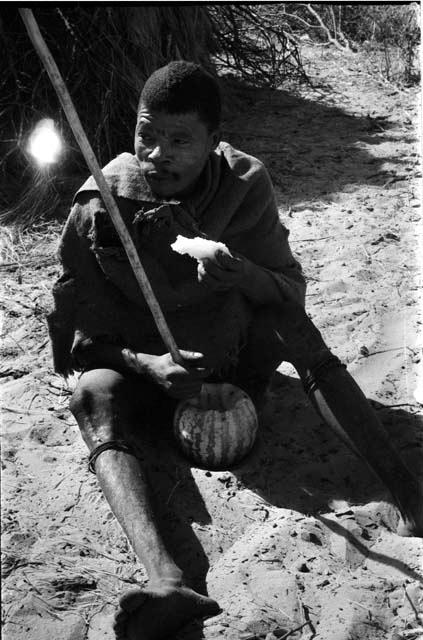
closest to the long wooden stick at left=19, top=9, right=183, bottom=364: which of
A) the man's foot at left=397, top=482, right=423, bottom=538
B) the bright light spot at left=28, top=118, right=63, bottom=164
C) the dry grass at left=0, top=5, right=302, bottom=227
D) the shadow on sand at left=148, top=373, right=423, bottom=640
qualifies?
the shadow on sand at left=148, top=373, right=423, bottom=640

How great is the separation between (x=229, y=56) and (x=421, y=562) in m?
5.13

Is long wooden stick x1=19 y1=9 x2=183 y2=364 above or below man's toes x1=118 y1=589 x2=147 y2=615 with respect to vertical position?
above

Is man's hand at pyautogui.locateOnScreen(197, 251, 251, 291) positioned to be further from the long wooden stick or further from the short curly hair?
the short curly hair

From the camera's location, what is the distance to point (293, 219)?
15.7ft

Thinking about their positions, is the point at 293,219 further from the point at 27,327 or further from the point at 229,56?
the point at 229,56

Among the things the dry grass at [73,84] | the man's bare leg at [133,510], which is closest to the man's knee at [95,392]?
the man's bare leg at [133,510]

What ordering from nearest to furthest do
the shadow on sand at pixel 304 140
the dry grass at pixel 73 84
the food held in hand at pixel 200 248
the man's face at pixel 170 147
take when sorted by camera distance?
the food held in hand at pixel 200 248 → the man's face at pixel 170 147 → the dry grass at pixel 73 84 → the shadow on sand at pixel 304 140

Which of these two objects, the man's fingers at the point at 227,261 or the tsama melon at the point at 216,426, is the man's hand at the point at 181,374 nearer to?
the tsama melon at the point at 216,426

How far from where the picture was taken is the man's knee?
2861 mm

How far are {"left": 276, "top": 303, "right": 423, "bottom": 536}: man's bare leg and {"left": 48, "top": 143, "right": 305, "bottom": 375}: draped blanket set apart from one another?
0.16 metres

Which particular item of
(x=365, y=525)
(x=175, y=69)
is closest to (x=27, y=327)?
(x=175, y=69)

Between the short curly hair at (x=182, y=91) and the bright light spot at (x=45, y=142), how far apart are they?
2452 millimetres

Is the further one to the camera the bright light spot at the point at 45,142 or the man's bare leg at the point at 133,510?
the bright light spot at the point at 45,142

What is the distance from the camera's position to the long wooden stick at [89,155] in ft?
6.91
